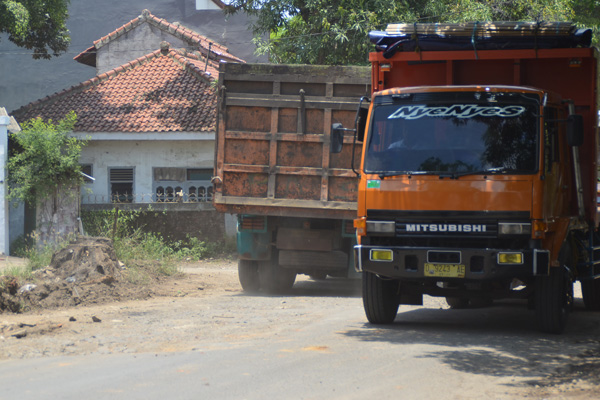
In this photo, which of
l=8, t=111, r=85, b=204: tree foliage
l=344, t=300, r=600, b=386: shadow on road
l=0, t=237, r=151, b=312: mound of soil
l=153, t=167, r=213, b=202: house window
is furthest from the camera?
l=153, t=167, r=213, b=202: house window

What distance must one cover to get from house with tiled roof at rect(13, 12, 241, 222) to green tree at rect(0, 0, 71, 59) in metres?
2.01

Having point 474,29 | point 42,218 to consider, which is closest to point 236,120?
point 474,29

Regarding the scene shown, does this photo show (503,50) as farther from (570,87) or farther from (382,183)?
(382,183)

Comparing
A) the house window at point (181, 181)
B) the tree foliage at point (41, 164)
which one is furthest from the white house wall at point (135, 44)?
the tree foliage at point (41, 164)

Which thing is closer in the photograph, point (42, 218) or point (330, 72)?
point (330, 72)

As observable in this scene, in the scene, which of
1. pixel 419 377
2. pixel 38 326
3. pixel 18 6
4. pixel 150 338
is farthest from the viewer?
pixel 18 6

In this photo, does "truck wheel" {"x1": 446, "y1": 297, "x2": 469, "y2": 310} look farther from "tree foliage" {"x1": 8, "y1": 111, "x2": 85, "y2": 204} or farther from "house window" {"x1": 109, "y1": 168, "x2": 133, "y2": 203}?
"house window" {"x1": 109, "y1": 168, "x2": 133, "y2": 203}

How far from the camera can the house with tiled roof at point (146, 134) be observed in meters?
22.6

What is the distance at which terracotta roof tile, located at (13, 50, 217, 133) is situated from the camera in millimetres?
22828

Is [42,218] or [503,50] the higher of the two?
[503,50]

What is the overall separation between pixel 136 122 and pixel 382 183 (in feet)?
51.1

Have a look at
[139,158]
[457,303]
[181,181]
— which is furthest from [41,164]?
[457,303]

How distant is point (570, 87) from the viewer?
366 inches

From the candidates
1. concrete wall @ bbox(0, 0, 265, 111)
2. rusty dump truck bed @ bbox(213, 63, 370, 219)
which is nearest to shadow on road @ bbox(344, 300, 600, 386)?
rusty dump truck bed @ bbox(213, 63, 370, 219)
